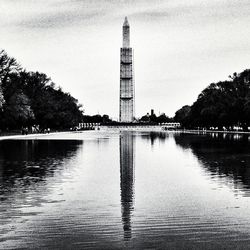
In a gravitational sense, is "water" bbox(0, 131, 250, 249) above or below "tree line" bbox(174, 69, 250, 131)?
below

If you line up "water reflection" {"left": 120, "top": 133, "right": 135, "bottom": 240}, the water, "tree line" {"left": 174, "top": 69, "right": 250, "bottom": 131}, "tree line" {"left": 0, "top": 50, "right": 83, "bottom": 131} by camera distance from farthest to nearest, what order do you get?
1. "tree line" {"left": 174, "top": 69, "right": 250, "bottom": 131}
2. "tree line" {"left": 0, "top": 50, "right": 83, "bottom": 131}
3. "water reflection" {"left": 120, "top": 133, "right": 135, "bottom": 240}
4. the water

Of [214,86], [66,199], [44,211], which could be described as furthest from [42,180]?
[214,86]

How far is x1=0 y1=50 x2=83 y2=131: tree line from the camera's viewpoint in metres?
69.3

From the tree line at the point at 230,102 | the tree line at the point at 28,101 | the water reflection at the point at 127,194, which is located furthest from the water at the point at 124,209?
the tree line at the point at 230,102

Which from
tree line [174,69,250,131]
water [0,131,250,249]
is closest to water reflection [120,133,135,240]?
water [0,131,250,249]

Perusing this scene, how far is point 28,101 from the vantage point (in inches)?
2928

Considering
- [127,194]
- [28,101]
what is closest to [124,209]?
[127,194]

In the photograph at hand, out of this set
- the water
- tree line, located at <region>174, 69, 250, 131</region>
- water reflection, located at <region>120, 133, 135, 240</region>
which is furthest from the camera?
tree line, located at <region>174, 69, 250, 131</region>

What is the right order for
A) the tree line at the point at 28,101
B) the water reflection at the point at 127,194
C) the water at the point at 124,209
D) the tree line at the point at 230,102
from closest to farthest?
the water at the point at 124,209 < the water reflection at the point at 127,194 < the tree line at the point at 28,101 < the tree line at the point at 230,102

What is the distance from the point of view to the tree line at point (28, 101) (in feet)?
227

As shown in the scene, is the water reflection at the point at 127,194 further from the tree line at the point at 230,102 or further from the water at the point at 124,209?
the tree line at the point at 230,102

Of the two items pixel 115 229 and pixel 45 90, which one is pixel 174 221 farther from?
pixel 45 90

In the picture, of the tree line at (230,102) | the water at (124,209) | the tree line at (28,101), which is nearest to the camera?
the water at (124,209)

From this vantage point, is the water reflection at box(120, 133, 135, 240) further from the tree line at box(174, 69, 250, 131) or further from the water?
the tree line at box(174, 69, 250, 131)
